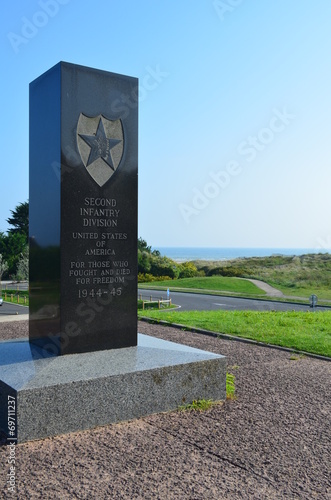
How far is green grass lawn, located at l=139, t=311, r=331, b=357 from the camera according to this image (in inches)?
389

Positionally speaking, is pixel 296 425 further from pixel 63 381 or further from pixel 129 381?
pixel 63 381

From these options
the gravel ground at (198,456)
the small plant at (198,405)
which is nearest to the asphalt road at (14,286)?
the small plant at (198,405)

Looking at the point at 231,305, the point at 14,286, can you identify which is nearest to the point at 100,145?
the point at 231,305

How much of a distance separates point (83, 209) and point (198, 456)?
131 inches

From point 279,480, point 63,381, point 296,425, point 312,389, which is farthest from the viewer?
point 312,389

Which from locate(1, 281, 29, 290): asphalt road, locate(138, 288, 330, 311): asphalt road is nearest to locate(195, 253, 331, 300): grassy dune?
locate(138, 288, 330, 311): asphalt road

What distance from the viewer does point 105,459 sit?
4254mm

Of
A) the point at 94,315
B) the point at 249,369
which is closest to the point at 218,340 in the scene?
the point at 249,369

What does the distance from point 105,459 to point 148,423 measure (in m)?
1.01

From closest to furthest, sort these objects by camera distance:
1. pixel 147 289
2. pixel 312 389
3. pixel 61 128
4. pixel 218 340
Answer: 1. pixel 61 128
2. pixel 312 389
3. pixel 218 340
4. pixel 147 289

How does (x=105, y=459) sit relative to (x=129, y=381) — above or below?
below

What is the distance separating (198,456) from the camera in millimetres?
4359

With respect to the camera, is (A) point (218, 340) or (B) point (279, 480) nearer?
(B) point (279, 480)

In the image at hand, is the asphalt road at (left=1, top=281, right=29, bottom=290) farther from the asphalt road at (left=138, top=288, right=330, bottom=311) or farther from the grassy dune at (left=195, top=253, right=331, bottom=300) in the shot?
the asphalt road at (left=138, top=288, right=330, bottom=311)
